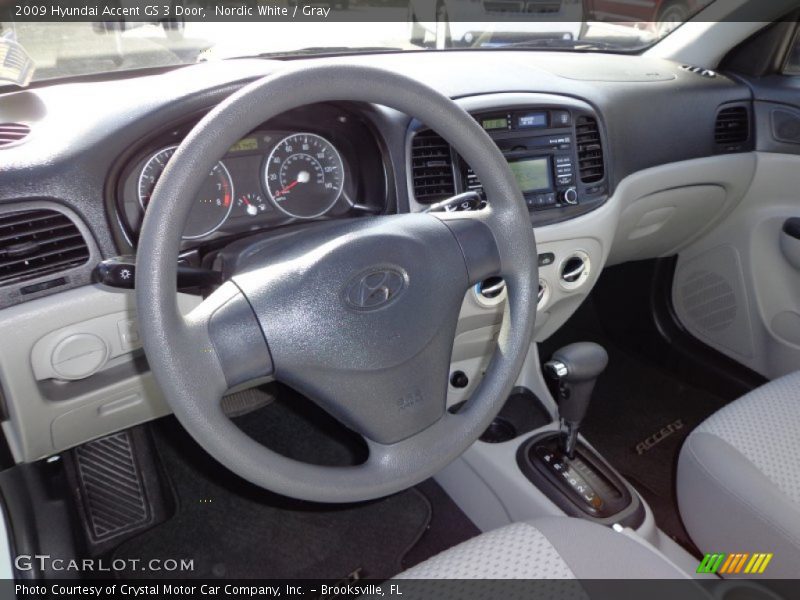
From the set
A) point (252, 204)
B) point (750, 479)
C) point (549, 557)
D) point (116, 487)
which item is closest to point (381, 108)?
point (252, 204)

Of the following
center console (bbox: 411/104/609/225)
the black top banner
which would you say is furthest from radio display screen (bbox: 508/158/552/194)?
the black top banner

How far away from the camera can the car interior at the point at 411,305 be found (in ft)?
3.20

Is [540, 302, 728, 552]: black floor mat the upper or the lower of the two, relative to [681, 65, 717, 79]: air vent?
lower

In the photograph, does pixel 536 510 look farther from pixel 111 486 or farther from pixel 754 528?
pixel 111 486

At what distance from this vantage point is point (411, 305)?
1.03 metres

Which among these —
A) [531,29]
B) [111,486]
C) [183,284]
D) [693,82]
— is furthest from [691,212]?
[111,486]

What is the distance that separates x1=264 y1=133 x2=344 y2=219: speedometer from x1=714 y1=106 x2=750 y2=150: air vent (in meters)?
1.32

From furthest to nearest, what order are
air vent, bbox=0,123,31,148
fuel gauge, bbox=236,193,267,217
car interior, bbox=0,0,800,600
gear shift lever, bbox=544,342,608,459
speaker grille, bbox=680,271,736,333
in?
speaker grille, bbox=680,271,736,333
gear shift lever, bbox=544,342,608,459
fuel gauge, bbox=236,193,267,217
air vent, bbox=0,123,31,148
car interior, bbox=0,0,800,600

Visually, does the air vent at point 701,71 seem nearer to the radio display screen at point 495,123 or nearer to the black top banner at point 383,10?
the black top banner at point 383,10

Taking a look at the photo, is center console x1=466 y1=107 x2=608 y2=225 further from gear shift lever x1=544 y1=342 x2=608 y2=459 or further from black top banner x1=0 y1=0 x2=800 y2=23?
black top banner x1=0 y1=0 x2=800 y2=23

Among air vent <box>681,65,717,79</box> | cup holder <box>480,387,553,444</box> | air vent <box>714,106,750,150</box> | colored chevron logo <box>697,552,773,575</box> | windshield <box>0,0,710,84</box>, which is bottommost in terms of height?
cup holder <box>480,387,553,444</box>

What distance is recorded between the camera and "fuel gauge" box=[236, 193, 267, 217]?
1362mm

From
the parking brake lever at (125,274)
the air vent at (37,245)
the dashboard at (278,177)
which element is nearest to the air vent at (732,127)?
the dashboard at (278,177)

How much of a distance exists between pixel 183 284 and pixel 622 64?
167cm
